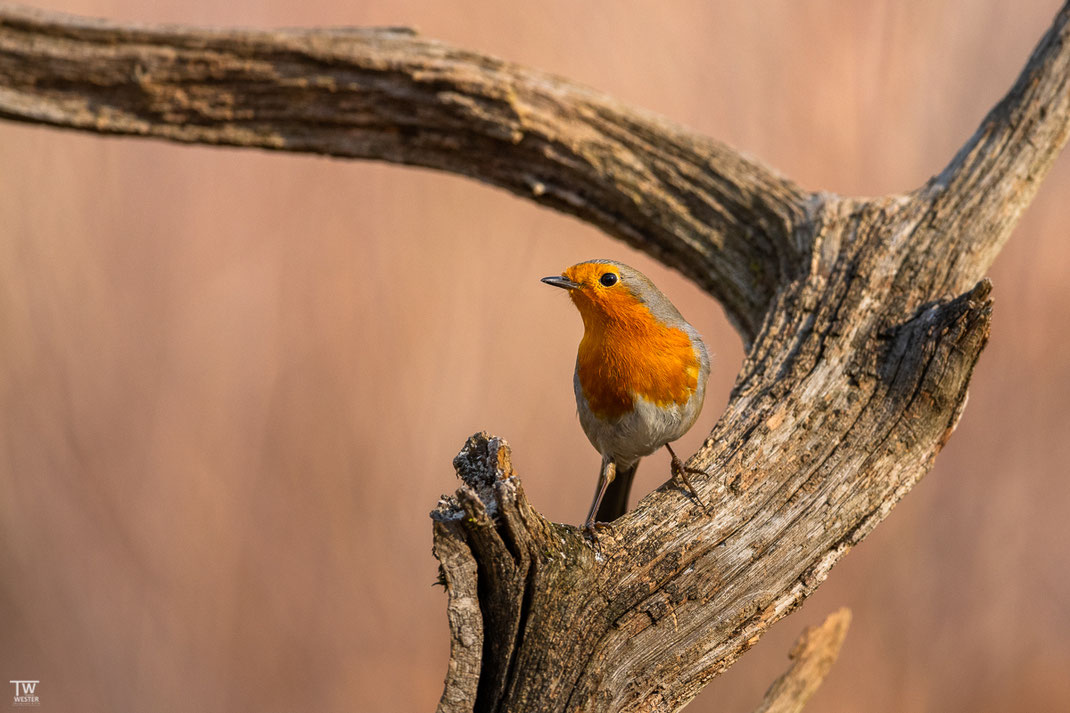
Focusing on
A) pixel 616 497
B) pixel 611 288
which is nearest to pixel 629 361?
pixel 611 288

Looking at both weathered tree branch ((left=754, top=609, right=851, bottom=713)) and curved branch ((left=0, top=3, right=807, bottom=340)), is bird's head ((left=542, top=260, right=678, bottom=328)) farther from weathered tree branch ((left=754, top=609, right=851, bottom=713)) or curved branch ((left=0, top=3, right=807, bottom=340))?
weathered tree branch ((left=754, top=609, right=851, bottom=713))

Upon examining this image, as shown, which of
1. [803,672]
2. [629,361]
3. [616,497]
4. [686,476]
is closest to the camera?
[686,476]

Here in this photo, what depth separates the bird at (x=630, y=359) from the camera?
92.1 inches

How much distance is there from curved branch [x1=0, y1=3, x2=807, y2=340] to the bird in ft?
2.69

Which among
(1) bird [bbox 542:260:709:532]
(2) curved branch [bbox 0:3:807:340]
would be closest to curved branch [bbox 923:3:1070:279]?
(2) curved branch [bbox 0:3:807:340]

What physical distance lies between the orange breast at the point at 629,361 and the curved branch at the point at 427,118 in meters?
0.84

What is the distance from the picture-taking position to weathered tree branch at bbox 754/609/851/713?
253cm

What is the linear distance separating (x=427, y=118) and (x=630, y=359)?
1.38 meters

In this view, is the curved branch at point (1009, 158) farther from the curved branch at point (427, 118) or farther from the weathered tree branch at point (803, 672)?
the weathered tree branch at point (803, 672)

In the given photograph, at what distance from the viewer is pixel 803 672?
2557 mm

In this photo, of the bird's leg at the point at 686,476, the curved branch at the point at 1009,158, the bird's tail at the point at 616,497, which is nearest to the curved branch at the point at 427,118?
the curved branch at the point at 1009,158

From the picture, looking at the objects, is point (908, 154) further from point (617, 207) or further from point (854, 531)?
point (854, 531)

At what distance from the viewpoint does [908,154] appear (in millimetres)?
4566

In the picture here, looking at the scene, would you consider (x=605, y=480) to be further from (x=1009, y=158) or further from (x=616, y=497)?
(x=1009, y=158)
